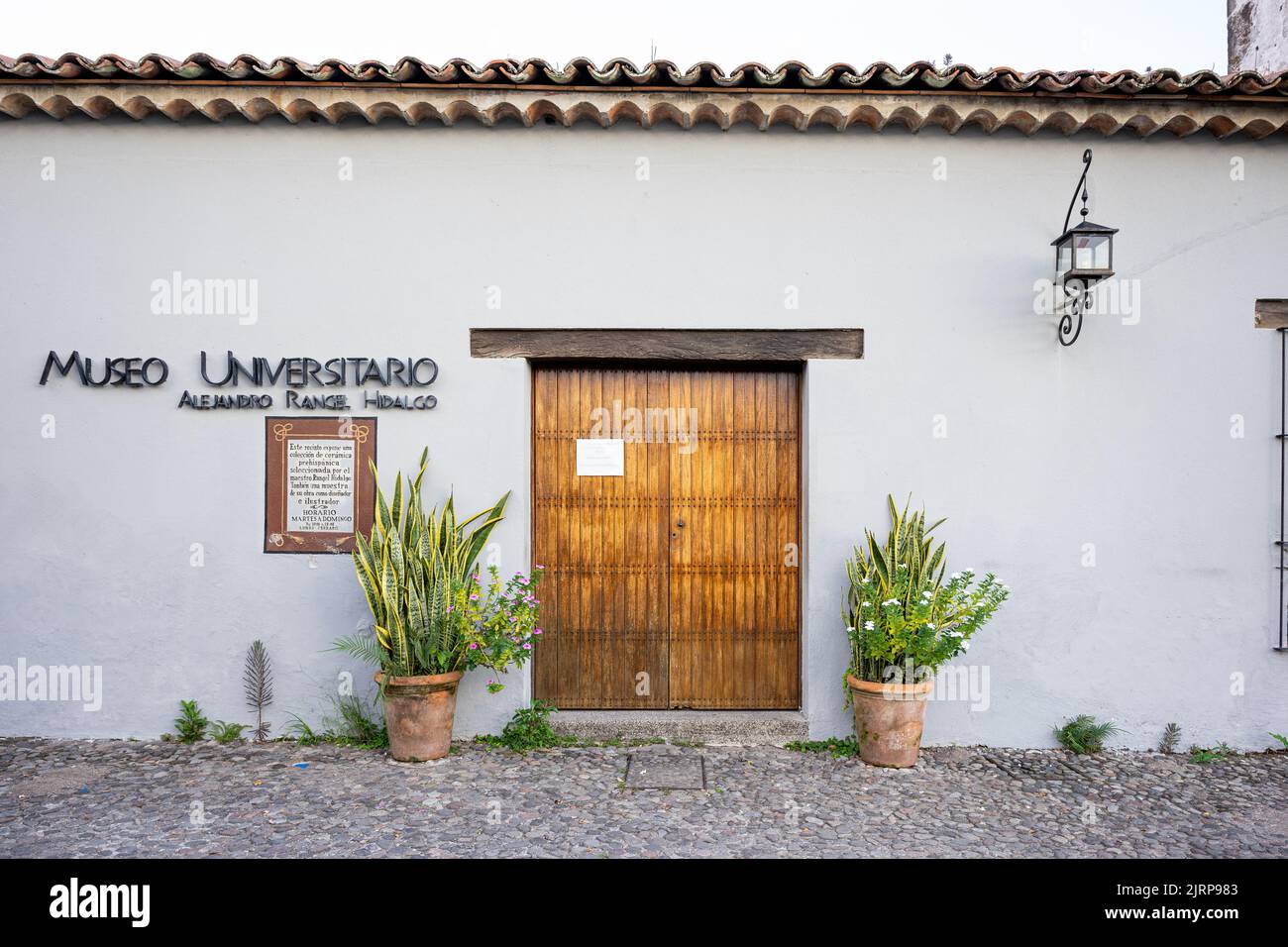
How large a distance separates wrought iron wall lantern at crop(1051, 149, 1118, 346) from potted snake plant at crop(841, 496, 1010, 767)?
5.19 feet

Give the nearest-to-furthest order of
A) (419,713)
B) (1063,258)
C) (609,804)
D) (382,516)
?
(609,804) → (419,713) → (382,516) → (1063,258)

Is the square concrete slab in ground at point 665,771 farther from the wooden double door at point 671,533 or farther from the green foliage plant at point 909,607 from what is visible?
the green foliage plant at point 909,607

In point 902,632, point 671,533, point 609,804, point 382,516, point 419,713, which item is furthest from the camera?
point 671,533

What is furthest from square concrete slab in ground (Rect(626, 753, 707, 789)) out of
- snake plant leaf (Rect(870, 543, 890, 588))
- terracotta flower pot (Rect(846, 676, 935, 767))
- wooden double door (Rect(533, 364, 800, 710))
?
snake plant leaf (Rect(870, 543, 890, 588))

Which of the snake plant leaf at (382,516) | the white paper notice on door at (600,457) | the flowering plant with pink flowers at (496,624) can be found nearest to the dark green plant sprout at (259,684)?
the snake plant leaf at (382,516)

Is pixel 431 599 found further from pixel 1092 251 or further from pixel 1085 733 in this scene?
pixel 1092 251

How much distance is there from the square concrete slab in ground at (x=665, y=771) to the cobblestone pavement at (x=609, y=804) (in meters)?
0.06

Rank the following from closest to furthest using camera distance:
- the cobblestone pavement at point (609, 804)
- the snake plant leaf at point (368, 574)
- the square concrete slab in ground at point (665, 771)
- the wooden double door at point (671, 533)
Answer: the cobblestone pavement at point (609, 804), the square concrete slab in ground at point (665, 771), the snake plant leaf at point (368, 574), the wooden double door at point (671, 533)

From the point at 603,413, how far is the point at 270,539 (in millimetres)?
2223

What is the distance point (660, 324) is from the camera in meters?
4.88

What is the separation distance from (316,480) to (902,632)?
3599 mm

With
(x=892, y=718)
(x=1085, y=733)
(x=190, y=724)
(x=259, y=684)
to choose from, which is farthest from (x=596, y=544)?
(x=1085, y=733)

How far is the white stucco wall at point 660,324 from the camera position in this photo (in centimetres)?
488

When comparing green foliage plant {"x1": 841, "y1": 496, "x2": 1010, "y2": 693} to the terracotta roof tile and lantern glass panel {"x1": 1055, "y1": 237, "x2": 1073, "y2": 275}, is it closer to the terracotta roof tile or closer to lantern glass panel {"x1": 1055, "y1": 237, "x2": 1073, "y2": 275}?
lantern glass panel {"x1": 1055, "y1": 237, "x2": 1073, "y2": 275}
